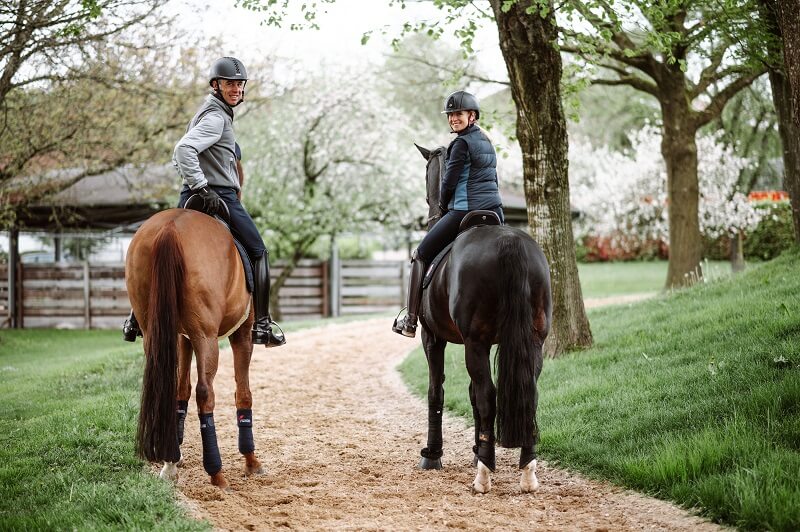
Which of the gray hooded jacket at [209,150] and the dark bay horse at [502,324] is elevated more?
the gray hooded jacket at [209,150]

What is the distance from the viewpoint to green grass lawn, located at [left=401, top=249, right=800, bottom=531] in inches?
199

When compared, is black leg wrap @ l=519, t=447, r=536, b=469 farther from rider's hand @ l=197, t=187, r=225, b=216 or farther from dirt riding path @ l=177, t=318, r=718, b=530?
rider's hand @ l=197, t=187, r=225, b=216

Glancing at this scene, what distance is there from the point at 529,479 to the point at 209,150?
3.68 meters

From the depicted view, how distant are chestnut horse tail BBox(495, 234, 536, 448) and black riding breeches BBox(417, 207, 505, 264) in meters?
1.05

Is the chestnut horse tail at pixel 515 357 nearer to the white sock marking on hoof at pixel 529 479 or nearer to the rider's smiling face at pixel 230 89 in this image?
the white sock marking on hoof at pixel 529 479

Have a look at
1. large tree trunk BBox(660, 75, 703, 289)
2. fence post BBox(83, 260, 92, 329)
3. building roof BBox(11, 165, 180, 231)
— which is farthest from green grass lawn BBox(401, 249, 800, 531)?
fence post BBox(83, 260, 92, 329)

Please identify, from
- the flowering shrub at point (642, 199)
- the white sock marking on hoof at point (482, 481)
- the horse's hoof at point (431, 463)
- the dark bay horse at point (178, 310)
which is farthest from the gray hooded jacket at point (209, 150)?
the flowering shrub at point (642, 199)

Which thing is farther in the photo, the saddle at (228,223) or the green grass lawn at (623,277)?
the green grass lawn at (623,277)

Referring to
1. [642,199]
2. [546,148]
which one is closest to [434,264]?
[546,148]

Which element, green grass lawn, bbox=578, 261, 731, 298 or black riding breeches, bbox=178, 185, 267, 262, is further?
green grass lawn, bbox=578, 261, 731, 298

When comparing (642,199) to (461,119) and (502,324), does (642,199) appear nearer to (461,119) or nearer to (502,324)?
(461,119)

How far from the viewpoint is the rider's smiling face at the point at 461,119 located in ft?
21.9

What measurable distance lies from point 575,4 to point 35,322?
62.5 feet

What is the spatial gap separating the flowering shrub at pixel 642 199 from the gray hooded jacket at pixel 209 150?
2292 cm
